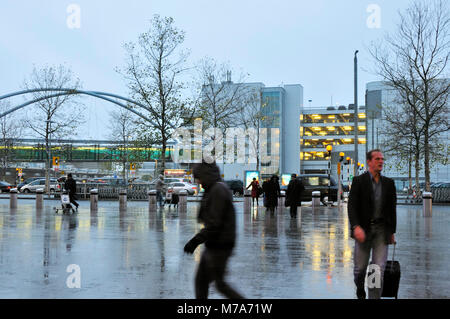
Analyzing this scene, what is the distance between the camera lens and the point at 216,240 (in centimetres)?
483

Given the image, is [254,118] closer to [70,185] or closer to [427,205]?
[70,185]

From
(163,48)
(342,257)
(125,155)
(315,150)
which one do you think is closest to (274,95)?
(315,150)

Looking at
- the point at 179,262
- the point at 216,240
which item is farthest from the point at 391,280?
the point at 179,262

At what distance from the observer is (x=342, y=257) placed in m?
9.94

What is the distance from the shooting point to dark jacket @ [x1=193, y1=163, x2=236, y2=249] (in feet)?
15.8

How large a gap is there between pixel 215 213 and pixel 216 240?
0.85ft

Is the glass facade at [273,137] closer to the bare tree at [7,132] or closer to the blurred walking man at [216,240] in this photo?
the bare tree at [7,132]

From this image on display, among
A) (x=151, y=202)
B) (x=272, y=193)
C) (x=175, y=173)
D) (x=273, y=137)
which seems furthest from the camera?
(x=273, y=137)

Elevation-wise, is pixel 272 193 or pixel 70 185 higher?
pixel 70 185

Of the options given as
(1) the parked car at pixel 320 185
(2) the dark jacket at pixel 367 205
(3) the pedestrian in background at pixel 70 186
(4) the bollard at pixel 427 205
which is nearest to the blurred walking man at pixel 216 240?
(2) the dark jacket at pixel 367 205

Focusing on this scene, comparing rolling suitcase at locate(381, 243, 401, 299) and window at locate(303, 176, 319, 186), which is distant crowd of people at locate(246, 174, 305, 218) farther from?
rolling suitcase at locate(381, 243, 401, 299)

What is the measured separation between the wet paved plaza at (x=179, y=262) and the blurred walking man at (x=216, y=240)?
67.2 inches

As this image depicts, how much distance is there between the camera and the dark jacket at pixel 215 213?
4.81 m
